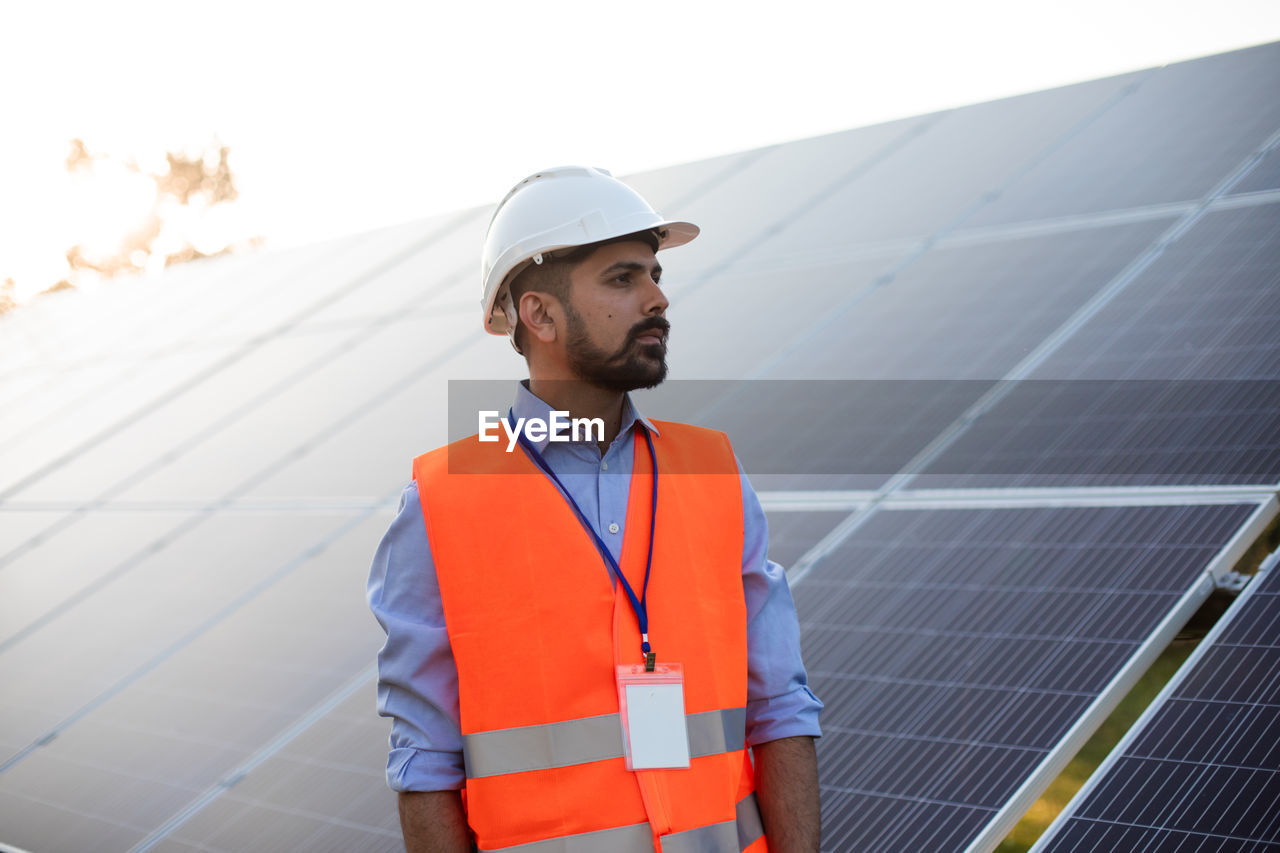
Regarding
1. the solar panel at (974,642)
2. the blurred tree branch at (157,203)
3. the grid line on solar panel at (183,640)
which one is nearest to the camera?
the solar panel at (974,642)

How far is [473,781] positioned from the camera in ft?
7.52

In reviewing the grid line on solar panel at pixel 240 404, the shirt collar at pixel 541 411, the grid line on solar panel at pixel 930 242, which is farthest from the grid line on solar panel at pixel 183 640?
the shirt collar at pixel 541 411

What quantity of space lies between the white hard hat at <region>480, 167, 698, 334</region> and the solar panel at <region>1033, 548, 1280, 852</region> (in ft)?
5.49

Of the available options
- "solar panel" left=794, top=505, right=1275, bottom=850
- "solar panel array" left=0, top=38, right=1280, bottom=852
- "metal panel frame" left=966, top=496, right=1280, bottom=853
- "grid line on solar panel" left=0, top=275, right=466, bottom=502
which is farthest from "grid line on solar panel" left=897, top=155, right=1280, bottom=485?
"grid line on solar panel" left=0, top=275, right=466, bottom=502

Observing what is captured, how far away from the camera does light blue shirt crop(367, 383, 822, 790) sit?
2.32m

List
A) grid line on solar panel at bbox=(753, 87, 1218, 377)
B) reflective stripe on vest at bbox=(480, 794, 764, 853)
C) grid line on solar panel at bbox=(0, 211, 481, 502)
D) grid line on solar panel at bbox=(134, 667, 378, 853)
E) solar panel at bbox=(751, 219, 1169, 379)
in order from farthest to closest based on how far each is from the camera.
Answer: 1. grid line on solar panel at bbox=(0, 211, 481, 502)
2. grid line on solar panel at bbox=(753, 87, 1218, 377)
3. solar panel at bbox=(751, 219, 1169, 379)
4. grid line on solar panel at bbox=(134, 667, 378, 853)
5. reflective stripe on vest at bbox=(480, 794, 764, 853)

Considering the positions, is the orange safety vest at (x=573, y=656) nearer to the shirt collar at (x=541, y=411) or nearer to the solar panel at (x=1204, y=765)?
the shirt collar at (x=541, y=411)

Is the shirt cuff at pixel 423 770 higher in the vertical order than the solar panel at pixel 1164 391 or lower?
lower

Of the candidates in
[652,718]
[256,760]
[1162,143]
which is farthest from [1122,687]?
[1162,143]

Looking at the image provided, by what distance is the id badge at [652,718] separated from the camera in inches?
89.8

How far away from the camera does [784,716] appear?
2508 millimetres

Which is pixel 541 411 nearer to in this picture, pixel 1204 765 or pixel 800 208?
pixel 1204 765

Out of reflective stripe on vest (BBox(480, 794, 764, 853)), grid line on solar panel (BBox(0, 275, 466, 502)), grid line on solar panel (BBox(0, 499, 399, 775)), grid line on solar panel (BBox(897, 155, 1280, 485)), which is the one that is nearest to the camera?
reflective stripe on vest (BBox(480, 794, 764, 853))

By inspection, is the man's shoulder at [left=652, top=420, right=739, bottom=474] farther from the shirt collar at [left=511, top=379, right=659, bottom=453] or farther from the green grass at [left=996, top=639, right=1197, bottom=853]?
the green grass at [left=996, top=639, right=1197, bottom=853]
